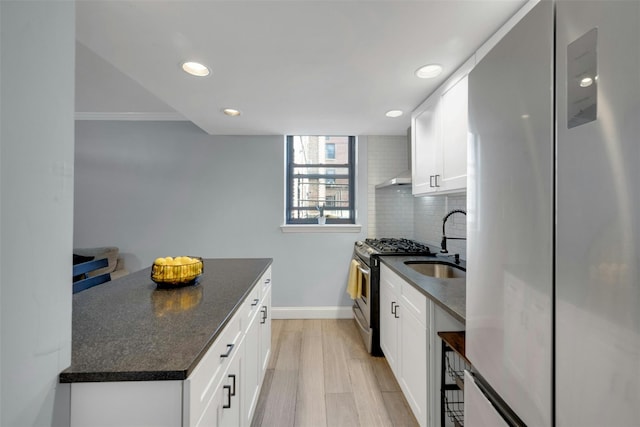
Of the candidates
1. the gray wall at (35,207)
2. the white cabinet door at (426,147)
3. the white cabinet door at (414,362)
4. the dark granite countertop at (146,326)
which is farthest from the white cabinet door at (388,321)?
the gray wall at (35,207)

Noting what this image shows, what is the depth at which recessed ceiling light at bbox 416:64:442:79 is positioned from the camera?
170 centimetres

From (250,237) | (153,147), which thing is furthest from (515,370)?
(153,147)

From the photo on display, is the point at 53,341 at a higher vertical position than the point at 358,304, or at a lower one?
higher

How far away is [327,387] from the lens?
205 centimetres

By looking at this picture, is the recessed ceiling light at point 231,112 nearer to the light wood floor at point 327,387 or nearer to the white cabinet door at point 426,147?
the white cabinet door at point 426,147

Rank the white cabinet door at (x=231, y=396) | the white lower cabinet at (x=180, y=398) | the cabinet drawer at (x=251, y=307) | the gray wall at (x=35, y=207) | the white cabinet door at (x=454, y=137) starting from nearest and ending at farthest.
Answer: the gray wall at (x=35, y=207) → the white lower cabinet at (x=180, y=398) → the white cabinet door at (x=231, y=396) → the cabinet drawer at (x=251, y=307) → the white cabinet door at (x=454, y=137)

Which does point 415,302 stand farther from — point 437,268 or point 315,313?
point 315,313

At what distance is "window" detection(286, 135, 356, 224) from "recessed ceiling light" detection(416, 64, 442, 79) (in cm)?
177

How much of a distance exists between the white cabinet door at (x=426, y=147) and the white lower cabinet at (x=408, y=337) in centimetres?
77

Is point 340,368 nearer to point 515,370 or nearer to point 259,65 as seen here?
point 515,370

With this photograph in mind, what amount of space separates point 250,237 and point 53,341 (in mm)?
2744

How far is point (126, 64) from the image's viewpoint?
1657 millimetres

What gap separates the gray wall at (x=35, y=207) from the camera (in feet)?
1.84

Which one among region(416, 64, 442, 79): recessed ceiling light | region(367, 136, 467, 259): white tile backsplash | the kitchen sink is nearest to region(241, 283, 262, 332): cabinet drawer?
the kitchen sink
